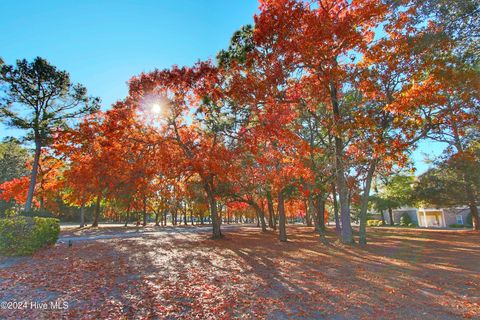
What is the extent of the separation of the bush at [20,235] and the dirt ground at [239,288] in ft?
2.49

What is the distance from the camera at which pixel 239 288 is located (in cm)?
659

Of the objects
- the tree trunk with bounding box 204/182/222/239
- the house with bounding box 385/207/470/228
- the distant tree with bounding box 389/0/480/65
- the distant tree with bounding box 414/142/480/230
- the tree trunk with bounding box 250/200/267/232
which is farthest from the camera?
the house with bounding box 385/207/470/228

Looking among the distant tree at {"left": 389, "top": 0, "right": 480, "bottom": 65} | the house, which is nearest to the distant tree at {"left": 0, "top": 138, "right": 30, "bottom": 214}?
the distant tree at {"left": 389, "top": 0, "right": 480, "bottom": 65}

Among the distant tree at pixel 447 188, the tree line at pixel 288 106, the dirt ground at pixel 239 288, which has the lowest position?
the dirt ground at pixel 239 288

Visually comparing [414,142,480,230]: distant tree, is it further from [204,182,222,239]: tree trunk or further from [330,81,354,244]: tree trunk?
[204,182,222,239]: tree trunk

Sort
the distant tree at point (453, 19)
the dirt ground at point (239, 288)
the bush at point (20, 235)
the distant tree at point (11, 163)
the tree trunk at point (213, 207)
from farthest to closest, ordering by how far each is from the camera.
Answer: the distant tree at point (11, 163)
the tree trunk at point (213, 207)
the bush at point (20, 235)
the distant tree at point (453, 19)
the dirt ground at point (239, 288)

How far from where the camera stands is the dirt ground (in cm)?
506

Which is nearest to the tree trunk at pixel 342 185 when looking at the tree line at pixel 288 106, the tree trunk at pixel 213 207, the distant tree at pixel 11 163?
the tree line at pixel 288 106

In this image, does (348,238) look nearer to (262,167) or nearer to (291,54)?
(262,167)

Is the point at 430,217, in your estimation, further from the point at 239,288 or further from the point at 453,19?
the point at 239,288

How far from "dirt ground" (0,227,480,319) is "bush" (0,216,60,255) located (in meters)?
0.76

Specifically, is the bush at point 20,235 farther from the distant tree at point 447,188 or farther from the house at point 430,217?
the house at point 430,217

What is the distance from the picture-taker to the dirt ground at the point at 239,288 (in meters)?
5.06

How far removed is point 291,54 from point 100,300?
33.7 feet
